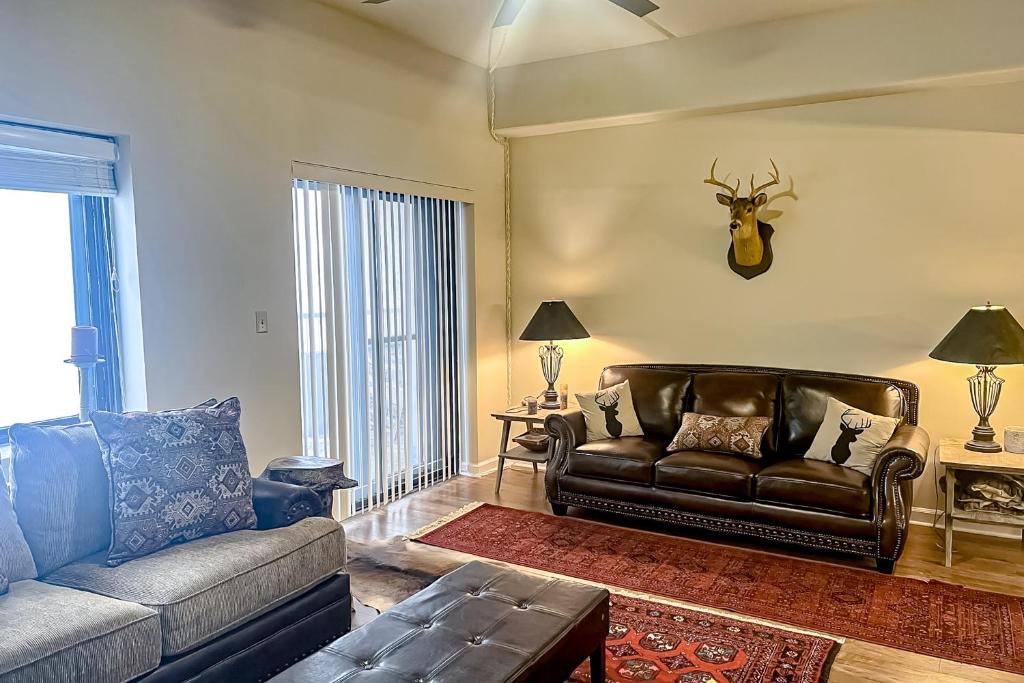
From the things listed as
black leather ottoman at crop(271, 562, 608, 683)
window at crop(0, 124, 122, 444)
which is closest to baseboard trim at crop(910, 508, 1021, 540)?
black leather ottoman at crop(271, 562, 608, 683)

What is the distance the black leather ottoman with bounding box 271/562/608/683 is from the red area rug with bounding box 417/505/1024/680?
118cm

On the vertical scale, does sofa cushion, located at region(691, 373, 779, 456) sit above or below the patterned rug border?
above

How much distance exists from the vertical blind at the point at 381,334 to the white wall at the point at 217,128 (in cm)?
21

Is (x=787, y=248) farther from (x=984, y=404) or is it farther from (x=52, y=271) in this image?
(x=52, y=271)

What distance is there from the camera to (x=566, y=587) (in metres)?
2.52

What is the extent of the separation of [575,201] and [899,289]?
227 cm

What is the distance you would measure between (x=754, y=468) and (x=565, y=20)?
112 inches

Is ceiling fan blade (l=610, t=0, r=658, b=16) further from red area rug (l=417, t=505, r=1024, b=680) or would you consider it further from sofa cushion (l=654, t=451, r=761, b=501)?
red area rug (l=417, t=505, r=1024, b=680)

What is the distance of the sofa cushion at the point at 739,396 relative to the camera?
4.47 meters

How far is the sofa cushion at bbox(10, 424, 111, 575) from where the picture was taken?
99.3 inches

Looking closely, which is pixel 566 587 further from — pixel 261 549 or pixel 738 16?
pixel 738 16

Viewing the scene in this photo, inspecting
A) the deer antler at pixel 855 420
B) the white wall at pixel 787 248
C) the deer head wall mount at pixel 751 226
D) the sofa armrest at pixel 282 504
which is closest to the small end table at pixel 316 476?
the sofa armrest at pixel 282 504

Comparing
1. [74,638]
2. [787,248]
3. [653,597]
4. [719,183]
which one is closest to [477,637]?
[74,638]

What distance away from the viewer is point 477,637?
2.17 m
